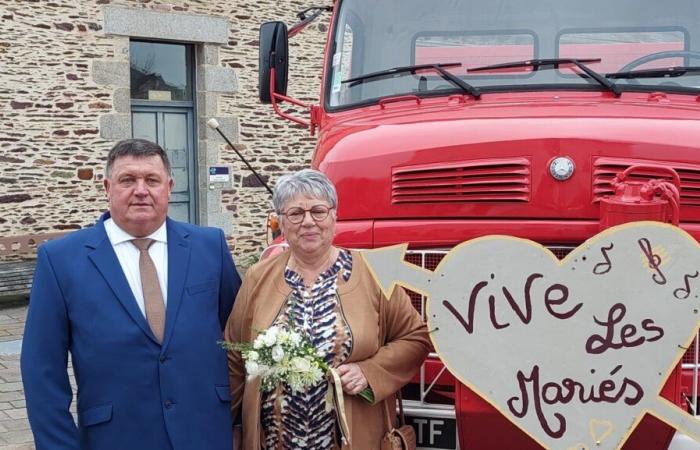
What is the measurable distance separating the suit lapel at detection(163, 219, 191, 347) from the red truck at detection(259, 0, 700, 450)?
2.36 feet

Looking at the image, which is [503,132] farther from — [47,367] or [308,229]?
[47,367]

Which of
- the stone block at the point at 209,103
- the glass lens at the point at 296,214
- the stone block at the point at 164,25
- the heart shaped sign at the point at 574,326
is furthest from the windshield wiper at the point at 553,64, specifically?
the stone block at the point at 209,103

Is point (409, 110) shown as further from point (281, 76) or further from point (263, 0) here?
point (263, 0)

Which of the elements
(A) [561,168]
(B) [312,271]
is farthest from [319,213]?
(A) [561,168]

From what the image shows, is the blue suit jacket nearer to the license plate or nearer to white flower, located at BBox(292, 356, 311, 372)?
white flower, located at BBox(292, 356, 311, 372)

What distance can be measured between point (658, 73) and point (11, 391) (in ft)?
16.0

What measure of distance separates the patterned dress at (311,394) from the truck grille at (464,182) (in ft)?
2.14

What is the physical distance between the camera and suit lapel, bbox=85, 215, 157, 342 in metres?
2.71

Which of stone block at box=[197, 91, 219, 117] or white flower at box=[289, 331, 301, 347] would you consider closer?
white flower at box=[289, 331, 301, 347]

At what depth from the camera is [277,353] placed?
2.66 metres

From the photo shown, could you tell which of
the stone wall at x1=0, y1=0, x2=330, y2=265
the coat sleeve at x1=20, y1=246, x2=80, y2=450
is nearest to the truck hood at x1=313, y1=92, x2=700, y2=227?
the coat sleeve at x1=20, y1=246, x2=80, y2=450

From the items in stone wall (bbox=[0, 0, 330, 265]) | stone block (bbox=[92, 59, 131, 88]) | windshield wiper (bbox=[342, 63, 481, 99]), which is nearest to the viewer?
windshield wiper (bbox=[342, 63, 481, 99])

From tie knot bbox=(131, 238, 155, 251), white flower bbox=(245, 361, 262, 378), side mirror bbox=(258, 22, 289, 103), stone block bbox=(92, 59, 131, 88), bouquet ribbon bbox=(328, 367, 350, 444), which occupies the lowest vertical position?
bouquet ribbon bbox=(328, 367, 350, 444)

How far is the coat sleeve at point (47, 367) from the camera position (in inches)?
106
